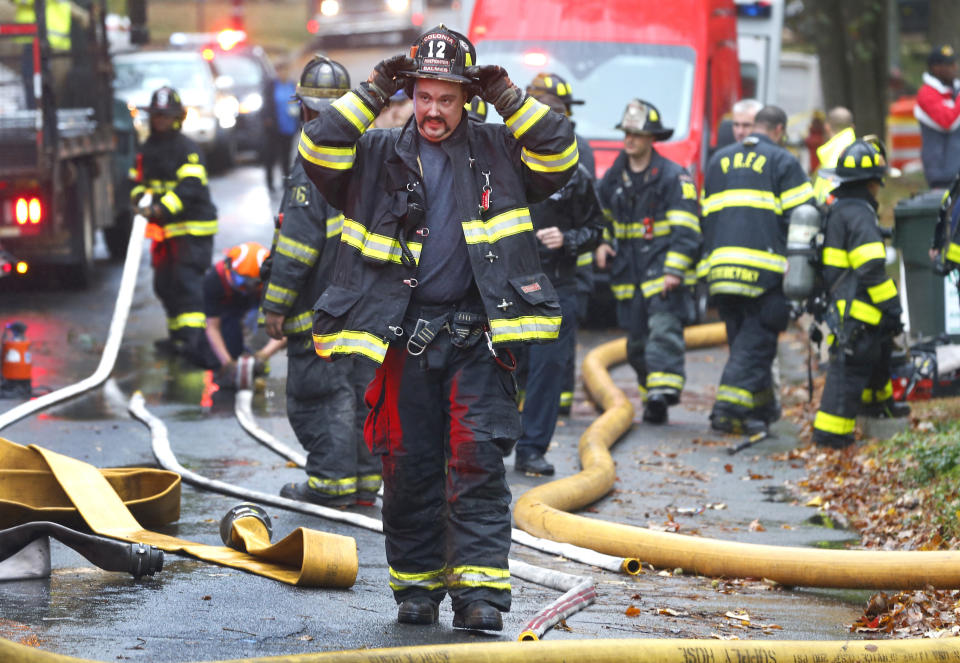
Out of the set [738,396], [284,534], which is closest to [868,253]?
[738,396]

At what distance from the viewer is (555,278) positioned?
→ 8891 mm

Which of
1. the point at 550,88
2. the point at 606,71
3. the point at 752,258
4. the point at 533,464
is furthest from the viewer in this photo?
the point at 606,71

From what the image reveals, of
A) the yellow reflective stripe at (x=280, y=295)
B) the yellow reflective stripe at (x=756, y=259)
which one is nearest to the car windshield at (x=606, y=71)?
the yellow reflective stripe at (x=756, y=259)

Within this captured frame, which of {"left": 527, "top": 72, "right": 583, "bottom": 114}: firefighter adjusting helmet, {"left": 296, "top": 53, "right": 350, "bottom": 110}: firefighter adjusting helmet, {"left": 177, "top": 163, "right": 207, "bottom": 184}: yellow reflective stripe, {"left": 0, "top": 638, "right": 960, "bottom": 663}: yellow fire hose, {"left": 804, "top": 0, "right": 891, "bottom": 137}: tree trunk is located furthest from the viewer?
{"left": 804, "top": 0, "right": 891, "bottom": 137}: tree trunk

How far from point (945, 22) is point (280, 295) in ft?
50.2

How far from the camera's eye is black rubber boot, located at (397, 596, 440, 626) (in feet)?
16.9

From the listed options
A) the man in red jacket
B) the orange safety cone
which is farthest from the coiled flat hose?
the man in red jacket

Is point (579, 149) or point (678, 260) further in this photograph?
point (678, 260)

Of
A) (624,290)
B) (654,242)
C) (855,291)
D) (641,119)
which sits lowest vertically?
(624,290)

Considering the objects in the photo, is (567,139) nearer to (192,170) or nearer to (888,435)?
(888,435)

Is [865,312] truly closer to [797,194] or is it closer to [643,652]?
[797,194]

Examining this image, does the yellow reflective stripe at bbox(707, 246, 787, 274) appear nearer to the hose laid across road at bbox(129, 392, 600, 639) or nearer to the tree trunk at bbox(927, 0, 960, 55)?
the hose laid across road at bbox(129, 392, 600, 639)

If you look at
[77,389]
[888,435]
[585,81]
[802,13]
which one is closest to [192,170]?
[77,389]

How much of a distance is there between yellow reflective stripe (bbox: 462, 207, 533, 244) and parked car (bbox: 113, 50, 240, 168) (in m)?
18.2
